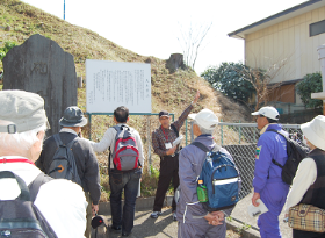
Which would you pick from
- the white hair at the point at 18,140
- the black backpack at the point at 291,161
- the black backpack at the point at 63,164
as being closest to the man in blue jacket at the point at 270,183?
the black backpack at the point at 291,161

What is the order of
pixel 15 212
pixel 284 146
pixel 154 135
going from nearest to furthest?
pixel 15 212
pixel 284 146
pixel 154 135

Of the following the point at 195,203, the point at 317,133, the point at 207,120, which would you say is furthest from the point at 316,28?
the point at 195,203

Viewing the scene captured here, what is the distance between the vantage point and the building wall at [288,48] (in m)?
13.8

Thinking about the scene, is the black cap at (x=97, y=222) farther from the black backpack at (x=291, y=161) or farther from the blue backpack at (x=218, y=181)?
the black backpack at (x=291, y=161)

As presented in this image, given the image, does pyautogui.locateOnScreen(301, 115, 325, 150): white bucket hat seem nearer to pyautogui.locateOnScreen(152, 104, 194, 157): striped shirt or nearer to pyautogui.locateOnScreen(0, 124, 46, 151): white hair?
pyautogui.locateOnScreen(0, 124, 46, 151): white hair

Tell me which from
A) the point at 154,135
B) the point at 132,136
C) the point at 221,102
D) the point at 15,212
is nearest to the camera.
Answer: the point at 15,212

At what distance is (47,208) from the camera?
872 mm

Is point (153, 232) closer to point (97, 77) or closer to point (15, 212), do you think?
point (97, 77)

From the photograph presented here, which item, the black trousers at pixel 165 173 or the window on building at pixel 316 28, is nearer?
the black trousers at pixel 165 173

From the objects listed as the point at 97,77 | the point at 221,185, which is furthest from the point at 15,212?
the point at 97,77

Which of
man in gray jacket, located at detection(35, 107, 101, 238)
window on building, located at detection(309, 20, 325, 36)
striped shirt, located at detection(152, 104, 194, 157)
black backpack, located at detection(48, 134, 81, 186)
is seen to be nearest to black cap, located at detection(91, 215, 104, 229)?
man in gray jacket, located at detection(35, 107, 101, 238)

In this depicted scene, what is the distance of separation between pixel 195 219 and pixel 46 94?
2771 millimetres

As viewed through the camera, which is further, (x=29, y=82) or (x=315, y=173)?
(x=29, y=82)

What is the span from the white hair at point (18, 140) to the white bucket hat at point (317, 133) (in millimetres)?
2253
